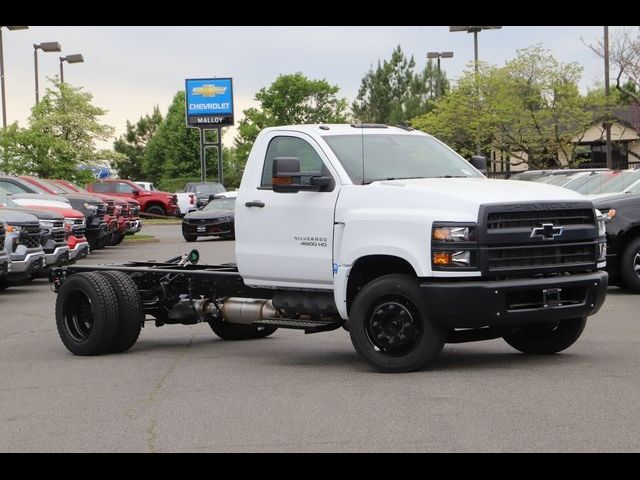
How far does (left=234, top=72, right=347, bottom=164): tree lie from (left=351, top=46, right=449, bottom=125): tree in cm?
402

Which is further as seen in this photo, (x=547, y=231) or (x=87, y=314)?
(x=87, y=314)

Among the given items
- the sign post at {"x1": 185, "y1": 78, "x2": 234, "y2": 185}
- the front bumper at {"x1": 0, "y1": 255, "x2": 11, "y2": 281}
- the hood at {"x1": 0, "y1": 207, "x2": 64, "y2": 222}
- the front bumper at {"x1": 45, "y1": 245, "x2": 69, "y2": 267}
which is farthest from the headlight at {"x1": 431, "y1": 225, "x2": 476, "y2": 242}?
the sign post at {"x1": 185, "y1": 78, "x2": 234, "y2": 185}

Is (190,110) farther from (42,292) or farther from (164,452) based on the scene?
(164,452)

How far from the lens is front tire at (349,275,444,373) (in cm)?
965

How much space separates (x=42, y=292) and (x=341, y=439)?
13.8 m

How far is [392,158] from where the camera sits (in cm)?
1077

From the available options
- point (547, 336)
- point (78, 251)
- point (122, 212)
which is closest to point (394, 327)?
point (547, 336)

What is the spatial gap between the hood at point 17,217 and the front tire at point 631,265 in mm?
9555

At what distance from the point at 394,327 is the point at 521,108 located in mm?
48000

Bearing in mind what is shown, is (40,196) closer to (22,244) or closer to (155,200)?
(22,244)

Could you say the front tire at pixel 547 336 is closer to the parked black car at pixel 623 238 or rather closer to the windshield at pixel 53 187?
the parked black car at pixel 623 238

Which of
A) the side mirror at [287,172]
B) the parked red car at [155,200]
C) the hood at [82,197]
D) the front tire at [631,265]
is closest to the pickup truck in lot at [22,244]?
the hood at [82,197]

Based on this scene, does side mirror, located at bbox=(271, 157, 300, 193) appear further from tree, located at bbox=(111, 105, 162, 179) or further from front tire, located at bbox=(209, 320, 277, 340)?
tree, located at bbox=(111, 105, 162, 179)

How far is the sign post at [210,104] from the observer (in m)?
66.5
